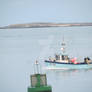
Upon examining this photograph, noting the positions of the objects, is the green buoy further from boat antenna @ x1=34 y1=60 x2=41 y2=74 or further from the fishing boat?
the fishing boat

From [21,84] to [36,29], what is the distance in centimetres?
1220

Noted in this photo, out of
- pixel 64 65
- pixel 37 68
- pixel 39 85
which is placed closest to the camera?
pixel 39 85

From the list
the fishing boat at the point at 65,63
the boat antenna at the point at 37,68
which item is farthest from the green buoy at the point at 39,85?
the fishing boat at the point at 65,63

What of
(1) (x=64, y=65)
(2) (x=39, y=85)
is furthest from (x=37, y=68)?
(2) (x=39, y=85)

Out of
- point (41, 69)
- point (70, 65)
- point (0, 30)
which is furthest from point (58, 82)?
point (0, 30)

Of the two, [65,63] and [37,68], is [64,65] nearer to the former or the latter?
[65,63]

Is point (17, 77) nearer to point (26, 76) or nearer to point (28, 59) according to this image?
point (26, 76)

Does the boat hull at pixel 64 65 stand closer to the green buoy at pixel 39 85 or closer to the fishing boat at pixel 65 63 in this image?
the fishing boat at pixel 65 63

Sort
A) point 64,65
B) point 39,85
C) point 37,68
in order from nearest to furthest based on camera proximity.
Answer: point 39,85, point 37,68, point 64,65

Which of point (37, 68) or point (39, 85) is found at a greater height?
point (37, 68)

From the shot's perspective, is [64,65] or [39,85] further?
[64,65]

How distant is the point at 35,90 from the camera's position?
3.57 metres

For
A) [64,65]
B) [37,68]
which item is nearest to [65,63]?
[64,65]

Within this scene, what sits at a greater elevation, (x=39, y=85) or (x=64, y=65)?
(x=64, y=65)
